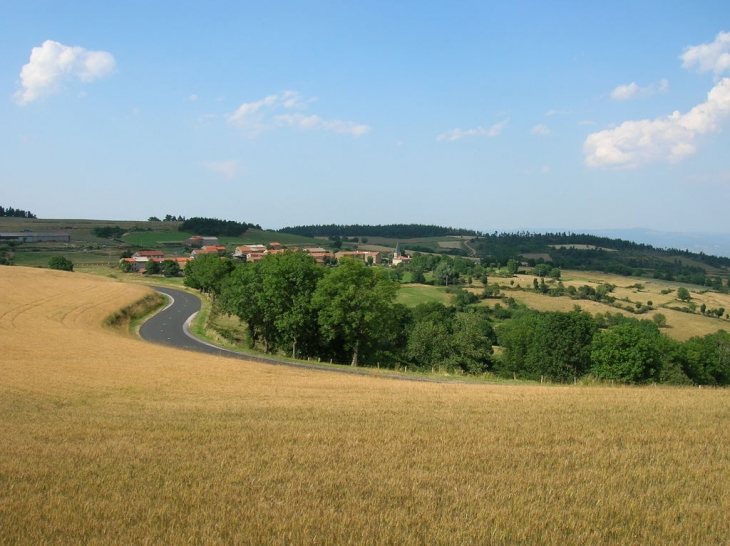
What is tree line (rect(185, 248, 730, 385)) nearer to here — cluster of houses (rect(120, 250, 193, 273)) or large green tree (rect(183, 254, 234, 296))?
large green tree (rect(183, 254, 234, 296))

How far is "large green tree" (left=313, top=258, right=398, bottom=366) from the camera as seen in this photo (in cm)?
5141

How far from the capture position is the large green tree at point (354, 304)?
169 feet

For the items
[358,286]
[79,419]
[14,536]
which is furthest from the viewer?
[358,286]

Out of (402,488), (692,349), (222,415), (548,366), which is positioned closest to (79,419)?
(222,415)

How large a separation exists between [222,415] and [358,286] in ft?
118

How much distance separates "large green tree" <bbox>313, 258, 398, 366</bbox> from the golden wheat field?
93.8ft

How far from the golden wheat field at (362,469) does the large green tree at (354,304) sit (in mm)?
28592

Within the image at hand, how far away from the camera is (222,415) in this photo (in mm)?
17422

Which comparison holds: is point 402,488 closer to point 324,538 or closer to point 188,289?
point 324,538

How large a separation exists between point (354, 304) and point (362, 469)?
132ft

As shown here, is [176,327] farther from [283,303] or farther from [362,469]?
[362,469]

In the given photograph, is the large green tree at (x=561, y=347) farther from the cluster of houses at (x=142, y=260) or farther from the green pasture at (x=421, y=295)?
the cluster of houses at (x=142, y=260)

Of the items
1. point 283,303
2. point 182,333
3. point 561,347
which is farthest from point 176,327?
point 561,347

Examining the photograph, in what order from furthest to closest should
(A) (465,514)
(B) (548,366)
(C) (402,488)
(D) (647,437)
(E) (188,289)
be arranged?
(E) (188,289) → (B) (548,366) → (D) (647,437) → (C) (402,488) → (A) (465,514)
